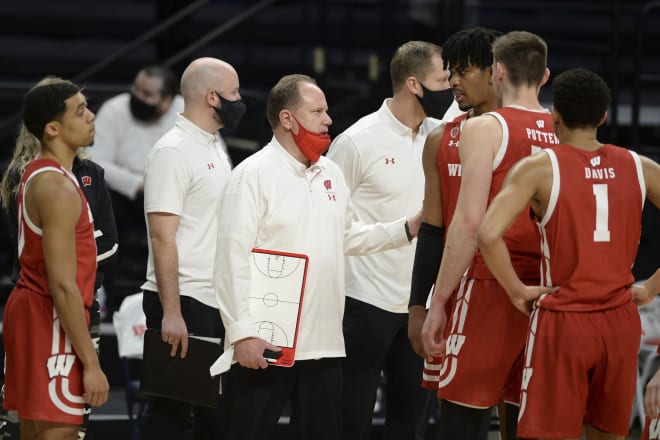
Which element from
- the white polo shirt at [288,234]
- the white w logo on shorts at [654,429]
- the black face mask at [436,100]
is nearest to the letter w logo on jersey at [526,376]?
the white w logo on shorts at [654,429]

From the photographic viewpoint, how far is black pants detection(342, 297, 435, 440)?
15.9 feet

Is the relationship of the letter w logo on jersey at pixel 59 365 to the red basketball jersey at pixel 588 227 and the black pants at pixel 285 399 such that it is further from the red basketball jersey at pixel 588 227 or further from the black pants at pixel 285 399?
the red basketball jersey at pixel 588 227

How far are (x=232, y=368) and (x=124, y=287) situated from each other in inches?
133

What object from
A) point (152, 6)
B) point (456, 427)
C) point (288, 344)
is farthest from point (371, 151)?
point (152, 6)

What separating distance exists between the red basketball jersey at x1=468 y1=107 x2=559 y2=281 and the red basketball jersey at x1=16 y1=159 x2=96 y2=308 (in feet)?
4.32

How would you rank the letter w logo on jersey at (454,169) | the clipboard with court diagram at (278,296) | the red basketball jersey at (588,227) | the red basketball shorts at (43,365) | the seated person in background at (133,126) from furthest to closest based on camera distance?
the seated person in background at (133,126)
the clipboard with court diagram at (278,296)
the letter w logo on jersey at (454,169)
the red basketball shorts at (43,365)
the red basketball jersey at (588,227)

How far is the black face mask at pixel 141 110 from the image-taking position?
273 inches

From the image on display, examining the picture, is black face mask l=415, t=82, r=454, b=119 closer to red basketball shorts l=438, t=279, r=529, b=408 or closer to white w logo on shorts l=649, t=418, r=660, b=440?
red basketball shorts l=438, t=279, r=529, b=408

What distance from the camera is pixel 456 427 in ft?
12.5

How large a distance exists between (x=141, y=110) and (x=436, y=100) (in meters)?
2.55

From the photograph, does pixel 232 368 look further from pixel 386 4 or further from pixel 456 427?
pixel 386 4

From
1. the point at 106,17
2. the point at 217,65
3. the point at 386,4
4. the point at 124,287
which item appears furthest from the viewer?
the point at 106,17

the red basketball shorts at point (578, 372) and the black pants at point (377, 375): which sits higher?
the red basketball shorts at point (578, 372)

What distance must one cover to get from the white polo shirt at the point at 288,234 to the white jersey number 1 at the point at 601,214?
1114mm
